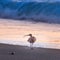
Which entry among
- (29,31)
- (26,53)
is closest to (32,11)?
(29,31)

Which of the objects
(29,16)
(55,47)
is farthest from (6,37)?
(55,47)

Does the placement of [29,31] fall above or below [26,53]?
above

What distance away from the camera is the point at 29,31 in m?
1.09

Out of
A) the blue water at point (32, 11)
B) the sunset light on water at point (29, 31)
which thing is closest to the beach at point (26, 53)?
the sunset light on water at point (29, 31)

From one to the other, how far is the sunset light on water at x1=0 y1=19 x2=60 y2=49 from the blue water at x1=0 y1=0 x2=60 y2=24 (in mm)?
31

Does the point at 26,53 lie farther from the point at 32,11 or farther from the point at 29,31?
the point at 32,11

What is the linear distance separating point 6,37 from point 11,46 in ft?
0.29

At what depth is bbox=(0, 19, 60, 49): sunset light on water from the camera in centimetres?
103

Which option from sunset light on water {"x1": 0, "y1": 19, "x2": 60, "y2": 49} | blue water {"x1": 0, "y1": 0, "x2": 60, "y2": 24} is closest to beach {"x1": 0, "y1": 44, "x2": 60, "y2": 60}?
sunset light on water {"x1": 0, "y1": 19, "x2": 60, "y2": 49}

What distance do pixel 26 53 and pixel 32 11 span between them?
11.1 inches

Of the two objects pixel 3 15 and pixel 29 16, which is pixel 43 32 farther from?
pixel 3 15

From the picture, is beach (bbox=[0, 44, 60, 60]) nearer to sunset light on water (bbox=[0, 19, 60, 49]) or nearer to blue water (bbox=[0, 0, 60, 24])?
sunset light on water (bbox=[0, 19, 60, 49])

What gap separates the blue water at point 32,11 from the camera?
38.5 inches

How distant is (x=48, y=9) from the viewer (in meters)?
0.98
